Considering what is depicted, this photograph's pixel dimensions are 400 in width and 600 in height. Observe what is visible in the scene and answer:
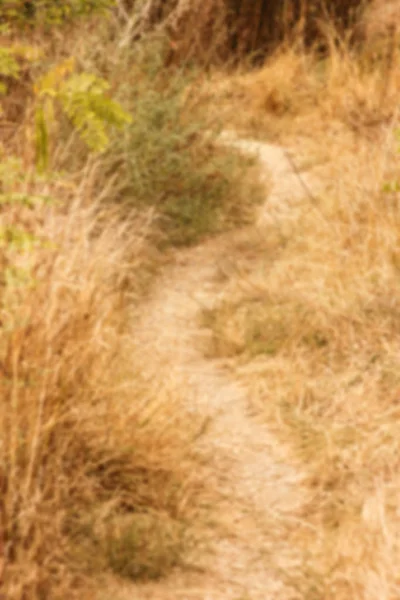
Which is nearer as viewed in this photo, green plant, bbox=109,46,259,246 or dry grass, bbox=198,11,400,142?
green plant, bbox=109,46,259,246

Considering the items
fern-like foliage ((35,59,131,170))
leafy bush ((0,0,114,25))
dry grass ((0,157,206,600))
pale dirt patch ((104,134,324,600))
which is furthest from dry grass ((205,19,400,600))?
leafy bush ((0,0,114,25))

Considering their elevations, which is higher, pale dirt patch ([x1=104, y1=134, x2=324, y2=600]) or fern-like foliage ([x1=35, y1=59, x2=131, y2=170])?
fern-like foliage ([x1=35, y1=59, x2=131, y2=170])

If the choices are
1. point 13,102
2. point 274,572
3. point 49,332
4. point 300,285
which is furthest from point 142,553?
point 13,102

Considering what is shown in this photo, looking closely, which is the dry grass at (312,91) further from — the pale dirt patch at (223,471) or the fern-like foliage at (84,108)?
the fern-like foliage at (84,108)

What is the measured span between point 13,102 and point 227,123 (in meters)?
2.42

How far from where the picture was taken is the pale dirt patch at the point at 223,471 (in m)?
3.32

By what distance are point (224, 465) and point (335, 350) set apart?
929mm

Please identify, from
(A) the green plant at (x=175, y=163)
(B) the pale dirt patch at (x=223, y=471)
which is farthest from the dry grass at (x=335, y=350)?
(A) the green plant at (x=175, y=163)

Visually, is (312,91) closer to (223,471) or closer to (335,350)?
(335,350)

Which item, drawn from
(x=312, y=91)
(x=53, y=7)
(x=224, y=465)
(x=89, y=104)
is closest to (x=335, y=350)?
(x=224, y=465)

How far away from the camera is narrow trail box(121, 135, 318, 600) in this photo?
131 inches

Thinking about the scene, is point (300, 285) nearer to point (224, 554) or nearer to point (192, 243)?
point (192, 243)

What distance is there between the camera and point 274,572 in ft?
11.1

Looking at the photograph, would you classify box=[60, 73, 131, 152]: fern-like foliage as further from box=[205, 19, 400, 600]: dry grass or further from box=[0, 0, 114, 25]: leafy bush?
box=[205, 19, 400, 600]: dry grass
